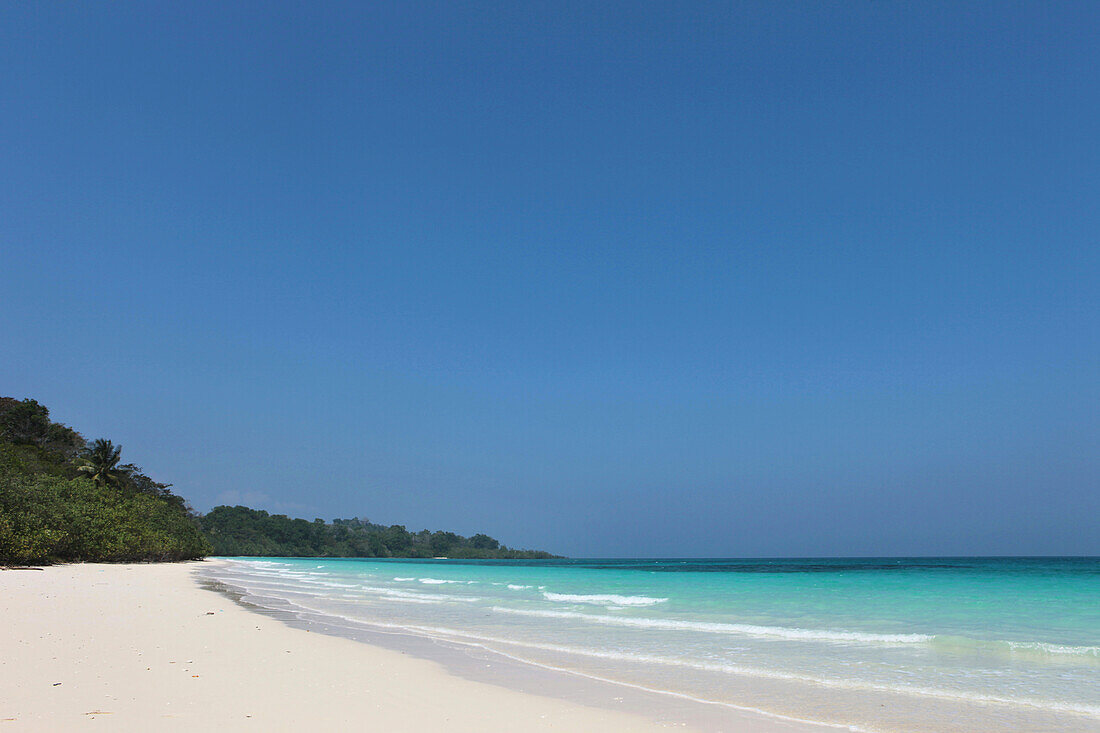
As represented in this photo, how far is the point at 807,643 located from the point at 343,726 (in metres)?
11.1

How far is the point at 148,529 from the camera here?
180 feet

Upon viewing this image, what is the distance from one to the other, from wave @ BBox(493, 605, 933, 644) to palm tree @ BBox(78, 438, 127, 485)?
60.1 metres

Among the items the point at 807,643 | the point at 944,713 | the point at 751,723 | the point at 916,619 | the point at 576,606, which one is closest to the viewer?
the point at 751,723

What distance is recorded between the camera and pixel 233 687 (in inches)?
308

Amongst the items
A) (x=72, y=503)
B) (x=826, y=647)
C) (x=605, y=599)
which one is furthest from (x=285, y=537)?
(x=826, y=647)

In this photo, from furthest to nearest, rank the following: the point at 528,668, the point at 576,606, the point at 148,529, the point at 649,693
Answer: the point at 148,529
the point at 576,606
the point at 528,668
the point at 649,693

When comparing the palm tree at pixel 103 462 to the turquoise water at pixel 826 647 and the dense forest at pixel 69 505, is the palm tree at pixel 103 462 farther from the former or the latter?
the turquoise water at pixel 826 647

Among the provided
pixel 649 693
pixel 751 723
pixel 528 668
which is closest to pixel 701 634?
pixel 528 668

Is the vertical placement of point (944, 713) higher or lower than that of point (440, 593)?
higher

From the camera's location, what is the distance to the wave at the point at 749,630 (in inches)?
571

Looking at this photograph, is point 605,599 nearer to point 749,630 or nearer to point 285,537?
point 749,630

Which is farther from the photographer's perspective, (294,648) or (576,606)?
(576,606)

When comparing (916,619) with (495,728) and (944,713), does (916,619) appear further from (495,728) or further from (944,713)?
(495,728)

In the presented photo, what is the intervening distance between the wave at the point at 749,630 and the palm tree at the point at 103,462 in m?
60.1
